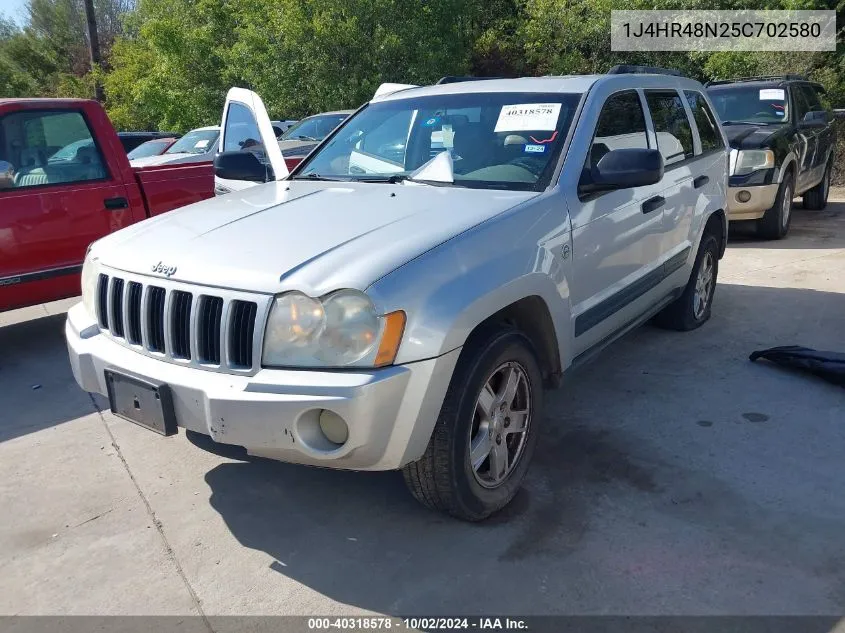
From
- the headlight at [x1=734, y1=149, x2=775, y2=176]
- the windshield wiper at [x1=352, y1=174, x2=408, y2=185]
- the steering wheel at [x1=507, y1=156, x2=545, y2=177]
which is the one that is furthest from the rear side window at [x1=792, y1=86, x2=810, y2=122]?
the windshield wiper at [x1=352, y1=174, x2=408, y2=185]

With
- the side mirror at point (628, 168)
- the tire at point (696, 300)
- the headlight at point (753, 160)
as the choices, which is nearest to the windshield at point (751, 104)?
the headlight at point (753, 160)

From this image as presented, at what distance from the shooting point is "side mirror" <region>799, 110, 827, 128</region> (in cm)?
881

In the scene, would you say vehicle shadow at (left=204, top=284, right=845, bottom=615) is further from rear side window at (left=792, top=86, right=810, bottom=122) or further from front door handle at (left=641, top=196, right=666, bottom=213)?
rear side window at (left=792, top=86, right=810, bottom=122)

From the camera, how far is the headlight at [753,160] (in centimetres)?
804

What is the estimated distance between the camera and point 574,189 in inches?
133

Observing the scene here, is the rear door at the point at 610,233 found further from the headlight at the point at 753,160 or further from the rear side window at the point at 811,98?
the rear side window at the point at 811,98

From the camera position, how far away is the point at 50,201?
534cm

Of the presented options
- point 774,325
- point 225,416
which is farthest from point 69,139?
point 774,325

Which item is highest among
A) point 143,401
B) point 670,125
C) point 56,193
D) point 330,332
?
point 670,125

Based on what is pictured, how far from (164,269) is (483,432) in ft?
4.50

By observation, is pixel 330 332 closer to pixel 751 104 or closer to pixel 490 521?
pixel 490 521

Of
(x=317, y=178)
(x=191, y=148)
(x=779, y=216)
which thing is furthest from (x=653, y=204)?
(x=191, y=148)

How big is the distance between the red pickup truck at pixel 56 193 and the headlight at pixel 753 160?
603cm

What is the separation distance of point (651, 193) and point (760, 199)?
15.5 ft
